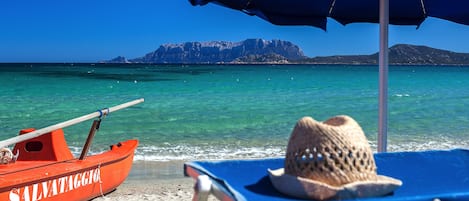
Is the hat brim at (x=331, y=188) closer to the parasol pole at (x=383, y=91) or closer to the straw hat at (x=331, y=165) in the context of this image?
the straw hat at (x=331, y=165)

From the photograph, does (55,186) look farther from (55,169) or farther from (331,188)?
(331,188)

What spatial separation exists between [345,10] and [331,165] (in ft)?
8.13

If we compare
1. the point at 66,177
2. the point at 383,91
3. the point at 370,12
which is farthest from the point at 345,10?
the point at 66,177

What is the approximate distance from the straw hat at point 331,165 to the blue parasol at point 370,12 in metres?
1.68

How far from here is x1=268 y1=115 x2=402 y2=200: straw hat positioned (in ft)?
6.17

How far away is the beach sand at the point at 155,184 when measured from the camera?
523 cm

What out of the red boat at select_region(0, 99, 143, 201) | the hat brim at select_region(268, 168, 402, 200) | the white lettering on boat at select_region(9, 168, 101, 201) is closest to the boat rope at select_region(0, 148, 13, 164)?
the red boat at select_region(0, 99, 143, 201)

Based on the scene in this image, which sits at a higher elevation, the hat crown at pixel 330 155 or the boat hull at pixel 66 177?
the hat crown at pixel 330 155

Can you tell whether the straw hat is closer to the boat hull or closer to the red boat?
the red boat

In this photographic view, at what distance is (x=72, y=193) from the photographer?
14.7ft

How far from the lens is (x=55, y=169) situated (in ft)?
14.0

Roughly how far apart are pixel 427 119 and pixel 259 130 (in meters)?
4.52

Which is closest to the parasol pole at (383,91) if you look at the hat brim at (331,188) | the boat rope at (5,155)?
the hat brim at (331,188)

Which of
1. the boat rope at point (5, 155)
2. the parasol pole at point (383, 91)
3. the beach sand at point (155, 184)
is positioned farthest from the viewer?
the beach sand at point (155, 184)
